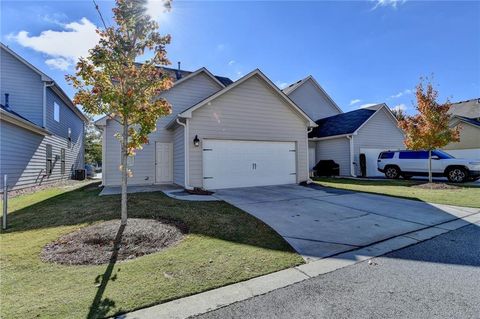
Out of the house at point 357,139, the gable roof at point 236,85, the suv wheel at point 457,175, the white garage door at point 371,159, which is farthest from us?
the white garage door at point 371,159

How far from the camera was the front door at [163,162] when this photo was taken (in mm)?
13242

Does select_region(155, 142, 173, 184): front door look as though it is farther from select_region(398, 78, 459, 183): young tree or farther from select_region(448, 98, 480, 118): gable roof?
select_region(448, 98, 480, 118): gable roof

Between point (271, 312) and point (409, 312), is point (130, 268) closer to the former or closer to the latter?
point (271, 312)

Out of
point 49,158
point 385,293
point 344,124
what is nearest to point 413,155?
point 344,124

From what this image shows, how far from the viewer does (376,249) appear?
13.9 ft

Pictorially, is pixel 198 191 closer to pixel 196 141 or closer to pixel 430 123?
pixel 196 141

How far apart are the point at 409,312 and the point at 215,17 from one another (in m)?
10.3

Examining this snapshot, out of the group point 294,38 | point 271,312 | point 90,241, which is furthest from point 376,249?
point 294,38

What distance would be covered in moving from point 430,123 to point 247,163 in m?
9.01

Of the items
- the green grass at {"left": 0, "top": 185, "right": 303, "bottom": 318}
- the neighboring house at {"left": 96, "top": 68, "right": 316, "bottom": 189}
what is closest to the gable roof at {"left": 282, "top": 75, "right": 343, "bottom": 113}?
the neighboring house at {"left": 96, "top": 68, "right": 316, "bottom": 189}

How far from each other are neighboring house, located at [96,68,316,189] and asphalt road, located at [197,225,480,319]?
25.4 feet

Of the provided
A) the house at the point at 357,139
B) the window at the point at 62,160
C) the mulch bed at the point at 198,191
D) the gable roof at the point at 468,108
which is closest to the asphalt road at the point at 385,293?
the mulch bed at the point at 198,191

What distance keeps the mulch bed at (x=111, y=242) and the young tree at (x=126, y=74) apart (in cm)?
45

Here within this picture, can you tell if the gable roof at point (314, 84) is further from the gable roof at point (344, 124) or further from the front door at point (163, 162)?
the front door at point (163, 162)
